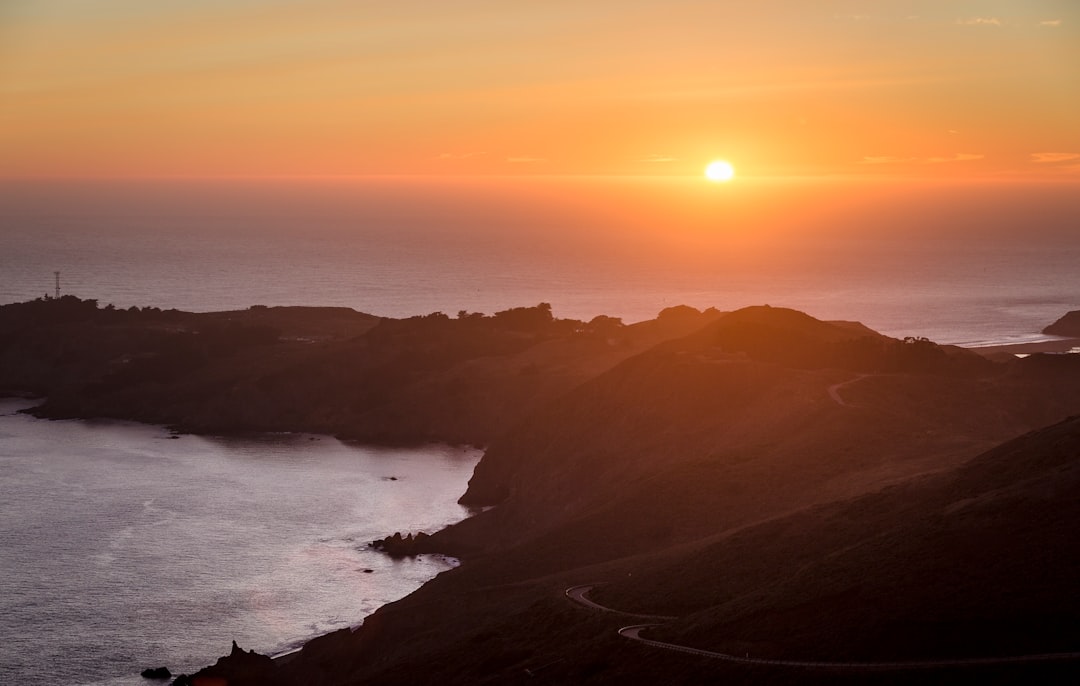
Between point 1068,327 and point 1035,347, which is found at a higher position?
point 1068,327

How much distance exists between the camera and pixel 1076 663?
88.8 feet

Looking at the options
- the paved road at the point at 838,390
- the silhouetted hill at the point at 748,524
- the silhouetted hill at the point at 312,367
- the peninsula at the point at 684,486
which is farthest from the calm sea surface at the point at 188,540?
the paved road at the point at 838,390

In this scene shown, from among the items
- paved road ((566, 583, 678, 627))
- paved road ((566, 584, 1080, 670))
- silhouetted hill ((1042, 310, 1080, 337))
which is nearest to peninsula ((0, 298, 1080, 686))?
paved road ((566, 584, 1080, 670))

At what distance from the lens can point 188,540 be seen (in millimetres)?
68688

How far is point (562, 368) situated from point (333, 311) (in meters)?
51.5

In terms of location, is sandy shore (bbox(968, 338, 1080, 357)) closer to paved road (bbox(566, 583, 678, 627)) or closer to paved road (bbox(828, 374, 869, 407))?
paved road (bbox(828, 374, 869, 407))

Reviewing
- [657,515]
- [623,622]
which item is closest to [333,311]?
[657,515]

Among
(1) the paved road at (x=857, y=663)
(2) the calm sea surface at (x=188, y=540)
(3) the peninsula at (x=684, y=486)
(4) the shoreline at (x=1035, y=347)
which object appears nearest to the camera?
(1) the paved road at (x=857, y=663)

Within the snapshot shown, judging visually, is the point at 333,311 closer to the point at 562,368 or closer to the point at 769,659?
the point at 562,368

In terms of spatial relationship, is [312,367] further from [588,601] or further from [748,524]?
[588,601]

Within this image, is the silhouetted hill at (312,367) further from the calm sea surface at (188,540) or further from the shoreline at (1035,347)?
the shoreline at (1035,347)

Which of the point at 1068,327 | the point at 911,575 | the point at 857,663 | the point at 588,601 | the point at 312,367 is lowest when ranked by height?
the point at 588,601

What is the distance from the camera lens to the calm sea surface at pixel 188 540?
53625mm

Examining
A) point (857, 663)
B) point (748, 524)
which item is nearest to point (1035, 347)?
point (748, 524)
